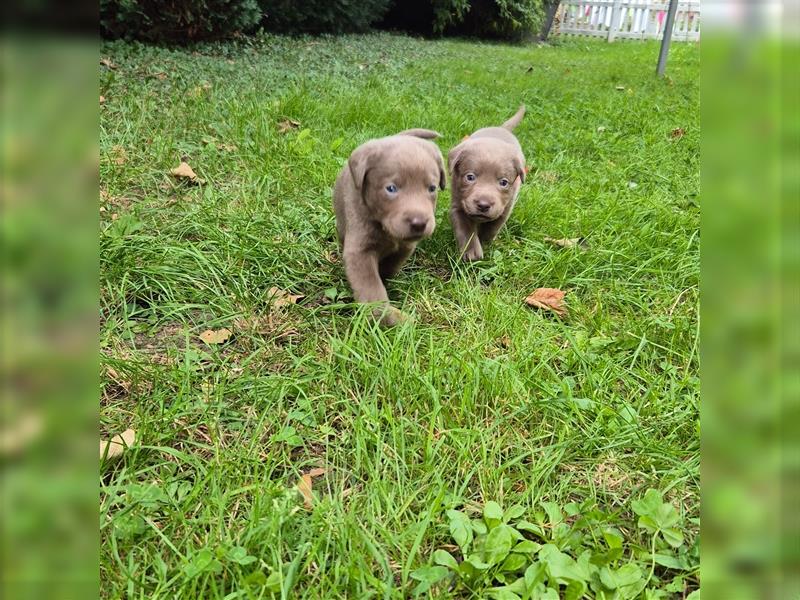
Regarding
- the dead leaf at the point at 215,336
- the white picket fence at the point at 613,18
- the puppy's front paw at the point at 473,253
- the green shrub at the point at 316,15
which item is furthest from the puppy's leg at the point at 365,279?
the white picket fence at the point at 613,18

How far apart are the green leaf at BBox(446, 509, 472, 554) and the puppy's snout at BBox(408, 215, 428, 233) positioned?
128cm

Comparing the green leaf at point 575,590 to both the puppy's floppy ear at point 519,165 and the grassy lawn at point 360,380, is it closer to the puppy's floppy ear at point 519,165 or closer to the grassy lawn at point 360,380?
the grassy lawn at point 360,380

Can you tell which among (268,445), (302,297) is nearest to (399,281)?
(302,297)

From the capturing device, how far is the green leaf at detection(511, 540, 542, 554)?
61.9 inches

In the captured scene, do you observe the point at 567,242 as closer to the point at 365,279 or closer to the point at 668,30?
the point at 365,279

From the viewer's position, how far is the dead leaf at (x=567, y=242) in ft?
11.6

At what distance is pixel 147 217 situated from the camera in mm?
3297

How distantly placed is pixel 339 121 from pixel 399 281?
2.78m

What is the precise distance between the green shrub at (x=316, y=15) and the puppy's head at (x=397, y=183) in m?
9.62

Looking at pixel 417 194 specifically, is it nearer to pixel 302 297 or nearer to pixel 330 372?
pixel 302 297

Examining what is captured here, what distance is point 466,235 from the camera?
3.48 m

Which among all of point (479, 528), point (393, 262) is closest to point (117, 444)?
point (479, 528)
